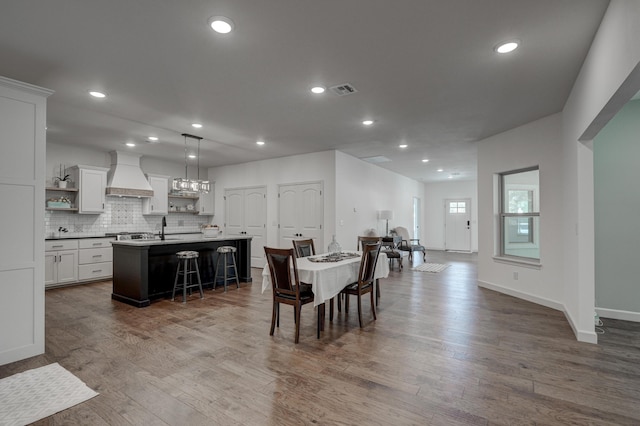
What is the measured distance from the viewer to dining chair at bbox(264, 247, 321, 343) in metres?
3.22

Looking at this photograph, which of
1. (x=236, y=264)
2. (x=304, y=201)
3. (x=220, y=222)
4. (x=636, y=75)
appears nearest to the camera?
(x=636, y=75)

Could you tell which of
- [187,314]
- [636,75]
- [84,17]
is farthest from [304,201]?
[636,75]

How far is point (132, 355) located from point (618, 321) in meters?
5.62

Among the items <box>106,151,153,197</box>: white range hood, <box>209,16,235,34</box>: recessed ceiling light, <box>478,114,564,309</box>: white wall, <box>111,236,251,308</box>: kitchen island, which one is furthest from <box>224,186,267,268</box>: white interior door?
<box>209,16,235,34</box>: recessed ceiling light

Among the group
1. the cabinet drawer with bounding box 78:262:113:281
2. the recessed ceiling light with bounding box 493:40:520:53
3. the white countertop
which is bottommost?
the cabinet drawer with bounding box 78:262:113:281

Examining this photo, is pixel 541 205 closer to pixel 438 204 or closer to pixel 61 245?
pixel 438 204

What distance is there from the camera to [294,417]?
2025 millimetres

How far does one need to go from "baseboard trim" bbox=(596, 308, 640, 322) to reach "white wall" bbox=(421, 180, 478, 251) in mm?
7824

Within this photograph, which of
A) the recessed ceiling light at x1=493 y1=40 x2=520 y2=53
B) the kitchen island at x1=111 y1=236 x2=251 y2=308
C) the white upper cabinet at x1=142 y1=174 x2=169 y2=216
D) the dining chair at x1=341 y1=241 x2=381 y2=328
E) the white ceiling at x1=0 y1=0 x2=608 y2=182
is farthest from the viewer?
the white upper cabinet at x1=142 y1=174 x2=169 y2=216

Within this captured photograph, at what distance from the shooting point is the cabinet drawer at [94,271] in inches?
240

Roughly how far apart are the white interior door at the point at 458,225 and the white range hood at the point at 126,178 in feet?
33.4

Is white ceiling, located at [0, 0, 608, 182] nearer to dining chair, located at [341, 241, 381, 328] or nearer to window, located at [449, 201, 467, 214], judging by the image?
dining chair, located at [341, 241, 381, 328]

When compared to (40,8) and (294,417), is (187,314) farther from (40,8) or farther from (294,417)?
(40,8)

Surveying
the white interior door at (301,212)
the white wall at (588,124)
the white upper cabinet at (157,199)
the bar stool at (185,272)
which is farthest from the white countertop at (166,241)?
the white wall at (588,124)
